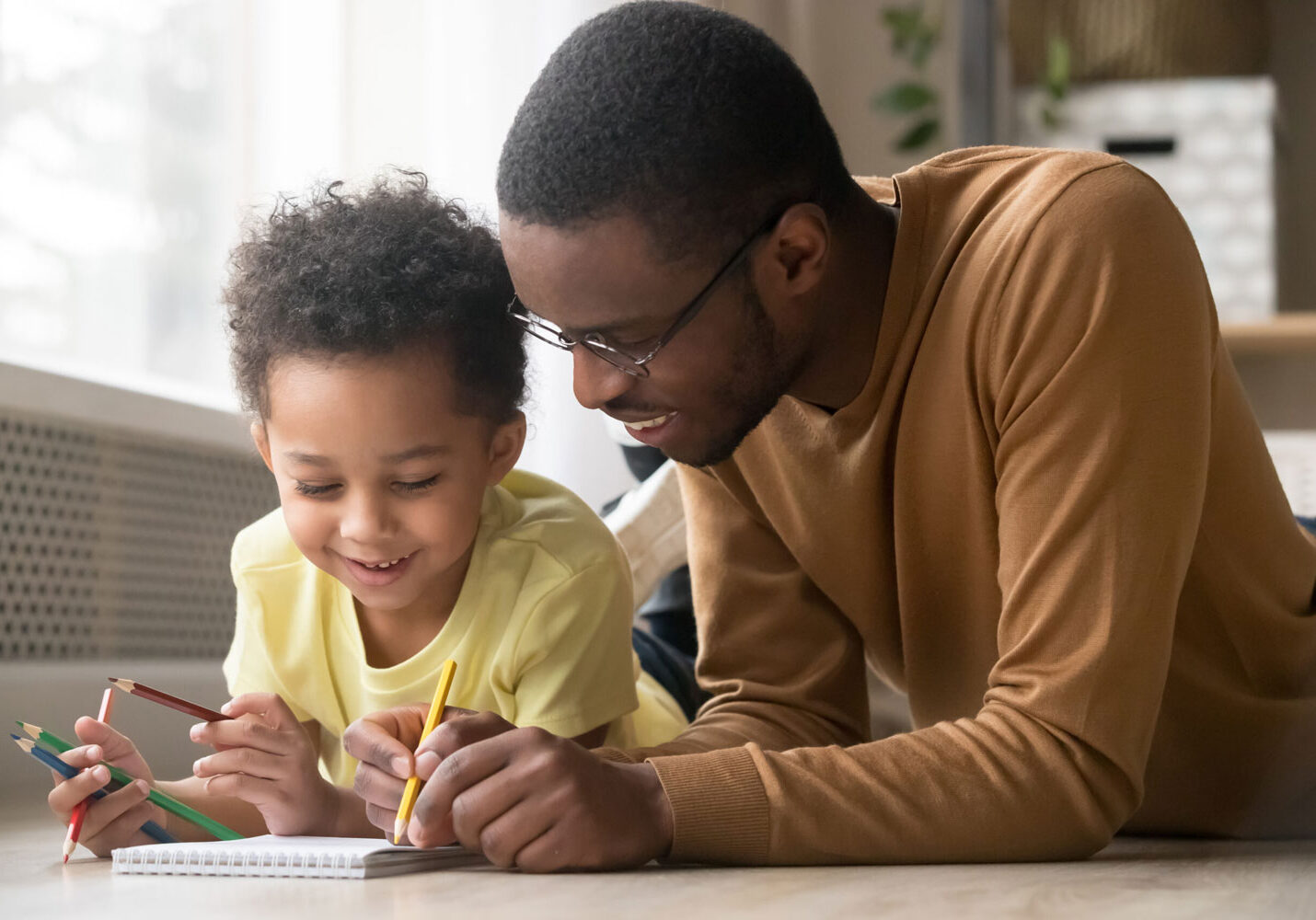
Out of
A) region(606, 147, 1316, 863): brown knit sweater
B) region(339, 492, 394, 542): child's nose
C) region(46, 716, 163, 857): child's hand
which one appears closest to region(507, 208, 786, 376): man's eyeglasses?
region(606, 147, 1316, 863): brown knit sweater

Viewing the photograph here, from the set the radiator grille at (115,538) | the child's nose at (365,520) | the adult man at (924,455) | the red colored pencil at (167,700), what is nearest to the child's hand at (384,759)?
the adult man at (924,455)

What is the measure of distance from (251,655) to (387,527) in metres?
0.26

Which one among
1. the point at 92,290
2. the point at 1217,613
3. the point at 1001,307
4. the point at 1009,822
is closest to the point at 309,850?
the point at 1009,822

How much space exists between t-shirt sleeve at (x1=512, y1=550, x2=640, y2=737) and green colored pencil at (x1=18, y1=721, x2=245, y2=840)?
0.29 m

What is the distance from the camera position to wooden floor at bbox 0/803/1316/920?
2.91 ft

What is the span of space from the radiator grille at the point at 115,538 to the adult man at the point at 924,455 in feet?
3.45

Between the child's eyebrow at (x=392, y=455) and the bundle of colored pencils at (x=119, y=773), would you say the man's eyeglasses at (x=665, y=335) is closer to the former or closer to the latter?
the child's eyebrow at (x=392, y=455)

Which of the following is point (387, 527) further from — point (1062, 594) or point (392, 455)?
point (1062, 594)

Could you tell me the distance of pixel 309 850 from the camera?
3.40ft

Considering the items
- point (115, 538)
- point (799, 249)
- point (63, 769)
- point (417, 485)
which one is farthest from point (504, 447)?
point (115, 538)

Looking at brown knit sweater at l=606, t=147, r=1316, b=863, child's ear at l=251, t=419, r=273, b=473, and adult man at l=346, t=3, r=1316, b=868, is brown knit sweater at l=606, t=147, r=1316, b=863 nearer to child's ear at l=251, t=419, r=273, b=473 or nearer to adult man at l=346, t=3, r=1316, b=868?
adult man at l=346, t=3, r=1316, b=868

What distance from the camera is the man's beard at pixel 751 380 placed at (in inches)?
46.7

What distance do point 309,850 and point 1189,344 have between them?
29.4 inches

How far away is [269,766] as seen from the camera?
3.76 ft
